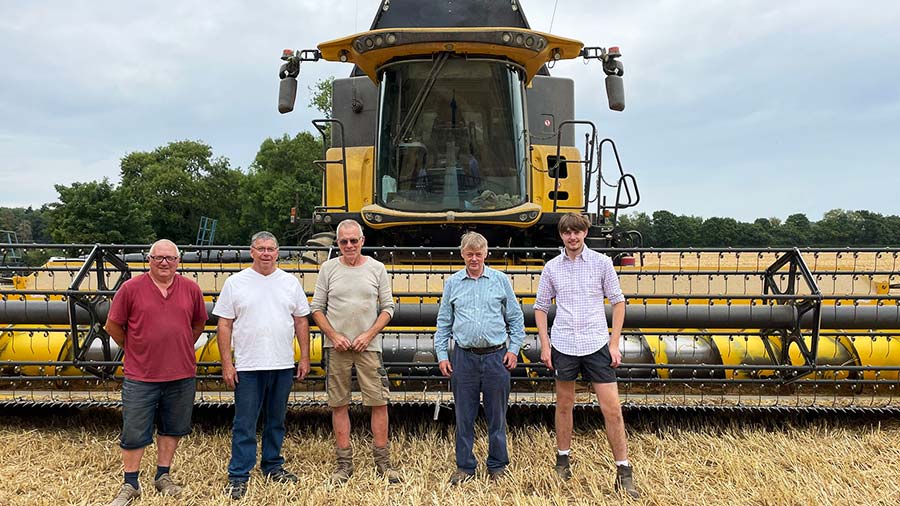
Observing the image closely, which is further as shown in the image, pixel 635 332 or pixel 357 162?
pixel 357 162

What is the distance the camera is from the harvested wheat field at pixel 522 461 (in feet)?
10.3

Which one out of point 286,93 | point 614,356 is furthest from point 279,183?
point 614,356

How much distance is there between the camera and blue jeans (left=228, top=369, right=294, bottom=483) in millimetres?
3270

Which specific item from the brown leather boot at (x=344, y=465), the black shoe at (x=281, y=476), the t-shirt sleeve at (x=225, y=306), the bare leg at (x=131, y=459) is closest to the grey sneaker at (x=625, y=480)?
the brown leather boot at (x=344, y=465)

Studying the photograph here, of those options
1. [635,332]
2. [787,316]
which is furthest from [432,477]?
[787,316]

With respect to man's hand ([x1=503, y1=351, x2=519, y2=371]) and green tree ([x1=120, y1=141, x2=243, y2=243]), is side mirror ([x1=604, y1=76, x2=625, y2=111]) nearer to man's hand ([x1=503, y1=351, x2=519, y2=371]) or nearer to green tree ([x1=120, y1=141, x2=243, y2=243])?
man's hand ([x1=503, y1=351, x2=519, y2=371])

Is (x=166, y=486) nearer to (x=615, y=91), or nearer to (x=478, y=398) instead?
(x=478, y=398)

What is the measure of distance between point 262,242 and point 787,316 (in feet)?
10.0

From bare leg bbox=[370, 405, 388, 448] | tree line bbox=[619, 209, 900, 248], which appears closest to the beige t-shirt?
bare leg bbox=[370, 405, 388, 448]

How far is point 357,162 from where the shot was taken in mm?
6172

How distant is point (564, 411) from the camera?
339cm

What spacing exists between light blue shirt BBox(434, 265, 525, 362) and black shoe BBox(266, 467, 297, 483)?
3.15ft

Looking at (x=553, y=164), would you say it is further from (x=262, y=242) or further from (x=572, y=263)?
(x=262, y=242)

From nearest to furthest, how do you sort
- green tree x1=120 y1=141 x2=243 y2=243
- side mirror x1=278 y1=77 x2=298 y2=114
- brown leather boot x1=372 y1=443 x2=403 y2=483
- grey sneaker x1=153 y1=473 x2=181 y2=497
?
grey sneaker x1=153 y1=473 x2=181 y2=497, brown leather boot x1=372 y1=443 x2=403 y2=483, side mirror x1=278 y1=77 x2=298 y2=114, green tree x1=120 y1=141 x2=243 y2=243
